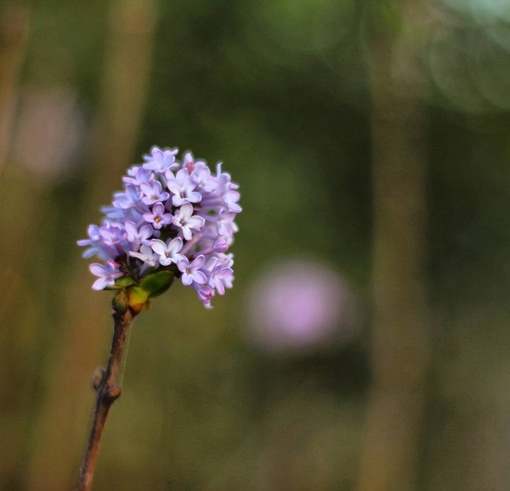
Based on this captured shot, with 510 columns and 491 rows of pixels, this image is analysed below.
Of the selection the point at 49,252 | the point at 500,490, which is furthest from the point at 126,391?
the point at 500,490

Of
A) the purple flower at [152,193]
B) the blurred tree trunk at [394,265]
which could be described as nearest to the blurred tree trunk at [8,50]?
the purple flower at [152,193]

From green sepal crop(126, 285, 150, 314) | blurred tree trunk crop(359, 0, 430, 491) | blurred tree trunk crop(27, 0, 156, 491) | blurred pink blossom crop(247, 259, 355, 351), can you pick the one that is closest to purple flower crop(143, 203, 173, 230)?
green sepal crop(126, 285, 150, 314)

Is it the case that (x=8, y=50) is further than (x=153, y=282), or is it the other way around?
(x=8, y=50)

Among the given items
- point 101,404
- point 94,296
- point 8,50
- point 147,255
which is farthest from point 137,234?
point 94,296

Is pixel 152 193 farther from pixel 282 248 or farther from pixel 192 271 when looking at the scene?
pixel 282 248

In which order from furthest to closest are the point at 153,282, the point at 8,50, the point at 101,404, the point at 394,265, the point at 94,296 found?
the point at 394,265 < the point at 94,296 < the point at 8,50 < the point at 153,282 < the point at 101,404

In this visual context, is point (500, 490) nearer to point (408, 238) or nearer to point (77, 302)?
point (408, 238)
